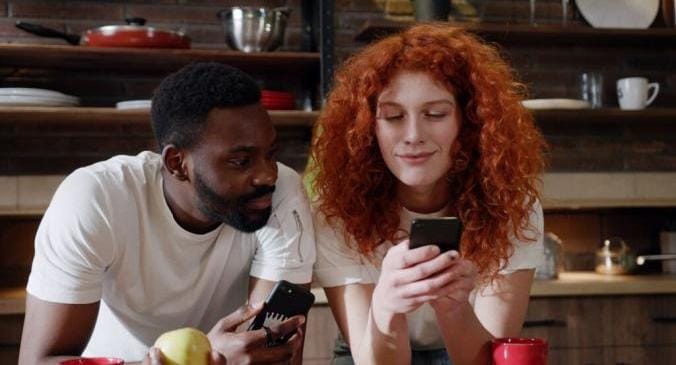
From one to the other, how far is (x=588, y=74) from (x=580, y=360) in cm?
120

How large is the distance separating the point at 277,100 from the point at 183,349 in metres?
1.93

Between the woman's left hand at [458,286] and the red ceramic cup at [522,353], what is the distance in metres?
0.13

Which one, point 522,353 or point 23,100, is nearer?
point 522,353

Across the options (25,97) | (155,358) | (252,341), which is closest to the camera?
(155,358)

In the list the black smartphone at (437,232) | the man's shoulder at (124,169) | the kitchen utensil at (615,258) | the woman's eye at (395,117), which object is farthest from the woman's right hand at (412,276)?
the kitchen utensil at (615,258)

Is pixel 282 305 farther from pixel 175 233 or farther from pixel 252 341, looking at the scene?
pixel 175 233

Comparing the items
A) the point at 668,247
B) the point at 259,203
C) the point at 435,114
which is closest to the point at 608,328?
the point at 668,247

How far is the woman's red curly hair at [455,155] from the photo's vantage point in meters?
1.57

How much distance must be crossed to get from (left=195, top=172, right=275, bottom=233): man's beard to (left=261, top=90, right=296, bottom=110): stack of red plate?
4.70 feet

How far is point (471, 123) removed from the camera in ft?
5.27

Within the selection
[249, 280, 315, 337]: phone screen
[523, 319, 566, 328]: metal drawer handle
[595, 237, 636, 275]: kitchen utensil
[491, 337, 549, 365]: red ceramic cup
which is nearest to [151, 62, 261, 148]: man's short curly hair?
[249, 280, 315, 337]: phone screen

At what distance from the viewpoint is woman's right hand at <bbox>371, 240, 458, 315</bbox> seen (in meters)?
1.14

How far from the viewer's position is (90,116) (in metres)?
2.79

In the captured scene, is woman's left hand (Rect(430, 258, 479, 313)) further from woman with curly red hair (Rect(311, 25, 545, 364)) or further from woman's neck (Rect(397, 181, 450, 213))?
woman's neck (Rect(397, 181, 450, 213))
